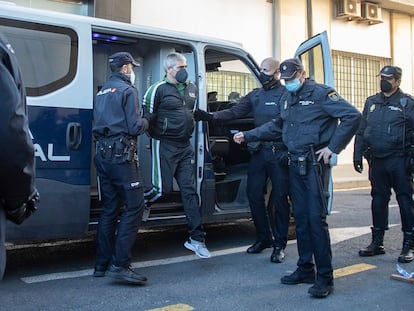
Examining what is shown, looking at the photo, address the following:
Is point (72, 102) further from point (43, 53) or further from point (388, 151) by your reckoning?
point (388, 151)

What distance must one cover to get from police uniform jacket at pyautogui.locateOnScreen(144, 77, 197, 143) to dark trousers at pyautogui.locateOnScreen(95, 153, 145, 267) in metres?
0.63

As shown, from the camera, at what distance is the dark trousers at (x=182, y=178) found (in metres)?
4.87

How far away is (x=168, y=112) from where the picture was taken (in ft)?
15.9

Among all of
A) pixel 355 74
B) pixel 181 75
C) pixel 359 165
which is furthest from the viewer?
pixel 355 74

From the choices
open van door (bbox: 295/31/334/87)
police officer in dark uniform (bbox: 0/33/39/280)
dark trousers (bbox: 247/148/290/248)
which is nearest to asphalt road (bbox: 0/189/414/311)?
dark trousers (bbox: 247/148/290/248)

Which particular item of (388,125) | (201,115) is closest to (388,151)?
(388,125)

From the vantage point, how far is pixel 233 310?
375cm

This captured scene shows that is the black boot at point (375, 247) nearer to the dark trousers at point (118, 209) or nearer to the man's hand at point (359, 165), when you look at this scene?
the man's hand at point (359, 165)

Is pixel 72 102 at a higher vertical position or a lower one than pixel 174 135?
higher

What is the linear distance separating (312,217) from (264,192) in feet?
4.25

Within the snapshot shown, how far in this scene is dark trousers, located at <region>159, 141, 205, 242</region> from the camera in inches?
192

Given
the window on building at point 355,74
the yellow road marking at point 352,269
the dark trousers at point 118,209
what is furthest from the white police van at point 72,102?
the window on building at point 355,74

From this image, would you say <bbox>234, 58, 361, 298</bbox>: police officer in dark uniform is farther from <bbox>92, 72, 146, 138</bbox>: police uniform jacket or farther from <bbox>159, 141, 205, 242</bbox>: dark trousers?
<bbox>92, 72, 146, 138</bbox>: police uniform jacket

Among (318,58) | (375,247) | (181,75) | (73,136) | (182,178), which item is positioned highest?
(318,58)
